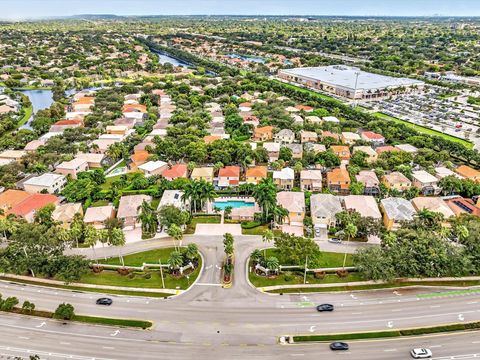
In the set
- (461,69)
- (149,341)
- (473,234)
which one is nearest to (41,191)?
(149,341)

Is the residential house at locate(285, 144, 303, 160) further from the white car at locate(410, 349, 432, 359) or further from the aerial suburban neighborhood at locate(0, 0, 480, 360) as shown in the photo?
the white car at locate(410, 349, 432, 359)

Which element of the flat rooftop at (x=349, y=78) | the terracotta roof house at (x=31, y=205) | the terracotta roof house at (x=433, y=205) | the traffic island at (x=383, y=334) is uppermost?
the flat rooftop at (x=349, y=78)

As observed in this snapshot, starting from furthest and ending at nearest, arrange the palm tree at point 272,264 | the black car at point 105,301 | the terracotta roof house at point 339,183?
the terracotta roof house at point 339,183 < the palm tree at point 272,264 < the black car at point 105,301

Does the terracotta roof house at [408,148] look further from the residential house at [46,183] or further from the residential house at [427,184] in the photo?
the residential house at [46,183]

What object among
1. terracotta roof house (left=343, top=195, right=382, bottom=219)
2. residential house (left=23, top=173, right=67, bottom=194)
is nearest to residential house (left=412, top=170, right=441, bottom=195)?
terracotta roof house (left=343, top=195, right=382, bottom=219)

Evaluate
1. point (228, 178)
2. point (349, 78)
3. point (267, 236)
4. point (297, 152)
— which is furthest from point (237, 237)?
point (349, 78)

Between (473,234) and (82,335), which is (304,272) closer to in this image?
(473,234)

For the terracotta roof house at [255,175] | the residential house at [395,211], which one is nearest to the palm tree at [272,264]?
the residential house at [395,211]
